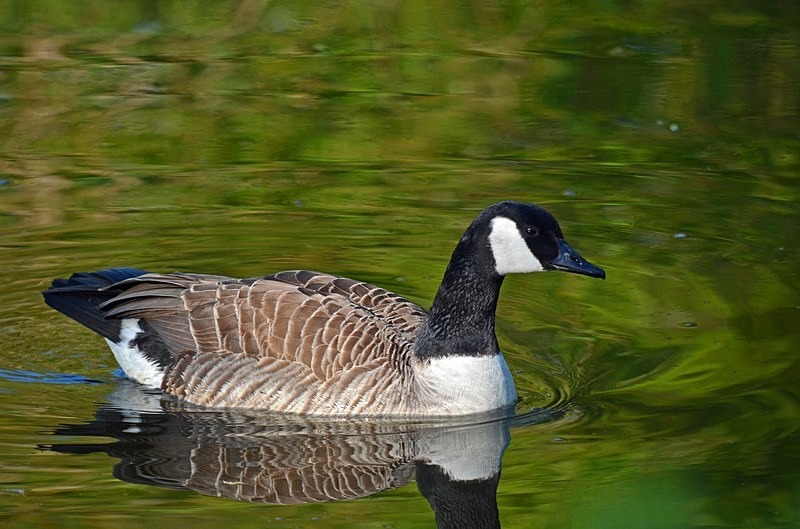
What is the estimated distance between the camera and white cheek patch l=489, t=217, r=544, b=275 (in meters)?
9.44

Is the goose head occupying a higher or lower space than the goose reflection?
higher

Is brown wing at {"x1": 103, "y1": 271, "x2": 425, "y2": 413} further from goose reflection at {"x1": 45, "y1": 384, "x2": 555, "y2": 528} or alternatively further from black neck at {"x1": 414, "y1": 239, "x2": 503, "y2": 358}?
black neck at {"x1": 414, "y1": 239, "x2": 503, "y2": 358}

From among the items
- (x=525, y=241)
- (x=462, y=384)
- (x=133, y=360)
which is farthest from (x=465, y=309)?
(x=133, y=360)

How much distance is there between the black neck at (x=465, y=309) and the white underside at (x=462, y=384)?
2.4 inches

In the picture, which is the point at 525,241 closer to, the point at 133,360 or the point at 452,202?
the point at 133,360

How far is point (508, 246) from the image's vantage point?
372 inches

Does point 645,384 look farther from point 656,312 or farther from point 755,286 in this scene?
point 755,286

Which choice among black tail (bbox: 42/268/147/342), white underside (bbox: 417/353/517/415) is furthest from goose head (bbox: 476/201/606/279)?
black tail (bbox: 42/268/147/342)

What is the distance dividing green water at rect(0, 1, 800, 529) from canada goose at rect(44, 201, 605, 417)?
1.24 ft

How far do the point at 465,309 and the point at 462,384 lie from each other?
0.51 meters

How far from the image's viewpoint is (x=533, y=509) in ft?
26.9

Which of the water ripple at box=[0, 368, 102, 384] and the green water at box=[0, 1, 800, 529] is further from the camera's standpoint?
the water ripple at box=[0, 368, 102, 384]

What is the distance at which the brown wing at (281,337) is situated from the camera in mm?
9703

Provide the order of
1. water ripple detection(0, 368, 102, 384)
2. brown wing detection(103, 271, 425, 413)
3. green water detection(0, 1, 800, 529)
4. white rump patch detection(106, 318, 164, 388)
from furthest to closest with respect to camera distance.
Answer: white rump patch detection(106, 318, 164, 388) → water ripple detection(0, 368, 102, 384) → brown wing detection(103, 271, 425, 413) → green water detection(0, 1, 800, 529)
